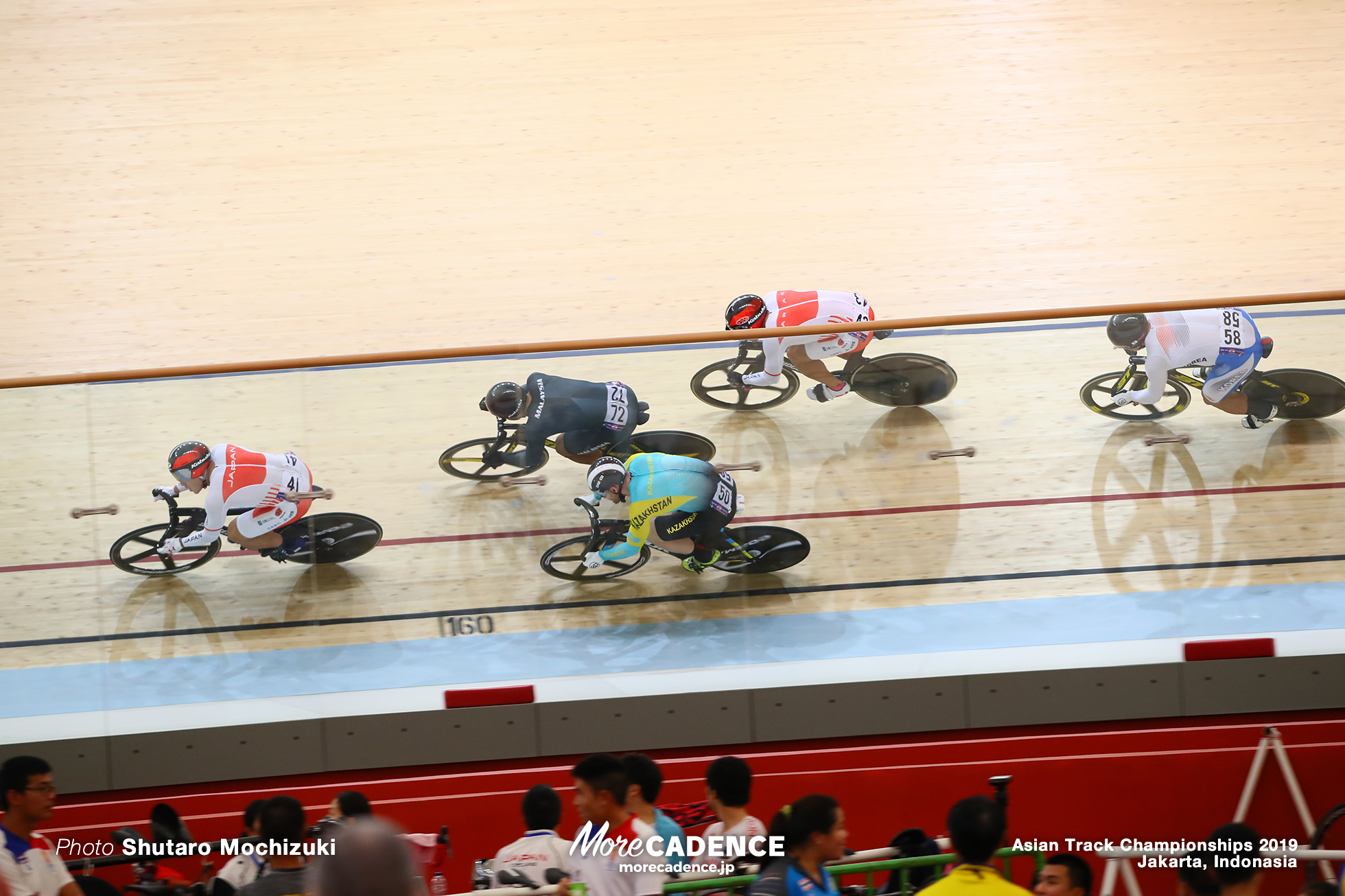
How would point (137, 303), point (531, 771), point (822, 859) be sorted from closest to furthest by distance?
point (822, 859) → point (531, 771) → point (137, 303)

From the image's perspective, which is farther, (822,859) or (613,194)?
(613,194)

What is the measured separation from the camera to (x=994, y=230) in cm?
848

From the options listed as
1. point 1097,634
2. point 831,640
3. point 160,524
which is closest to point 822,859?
point 831,640

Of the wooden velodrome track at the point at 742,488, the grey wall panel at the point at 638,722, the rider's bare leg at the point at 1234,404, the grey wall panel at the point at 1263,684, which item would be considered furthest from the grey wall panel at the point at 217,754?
the rider's bare leg at the point at 1234,404

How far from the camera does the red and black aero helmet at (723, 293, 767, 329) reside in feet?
19.5

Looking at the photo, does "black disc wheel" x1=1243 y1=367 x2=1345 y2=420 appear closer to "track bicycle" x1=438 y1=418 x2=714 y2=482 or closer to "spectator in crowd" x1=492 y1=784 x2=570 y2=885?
"track bicycle" x1=438 y1=418 x2=714 y2=482

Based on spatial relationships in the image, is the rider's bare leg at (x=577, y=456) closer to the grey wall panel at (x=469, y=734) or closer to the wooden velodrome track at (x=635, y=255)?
the wooden velodrome track at (x=635, y=255)

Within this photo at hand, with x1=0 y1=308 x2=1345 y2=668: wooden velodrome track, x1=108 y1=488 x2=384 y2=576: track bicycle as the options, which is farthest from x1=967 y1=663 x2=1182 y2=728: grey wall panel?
x1=108 y1=488 x2=384 y2=576: track bicycle

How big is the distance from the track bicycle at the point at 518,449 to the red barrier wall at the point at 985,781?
105 cm

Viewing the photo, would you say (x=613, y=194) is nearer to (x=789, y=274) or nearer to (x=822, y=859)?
(x=789, y=274)

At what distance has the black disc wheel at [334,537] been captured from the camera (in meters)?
4.33

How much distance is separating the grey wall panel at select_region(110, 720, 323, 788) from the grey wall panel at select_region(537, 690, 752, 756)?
2.74 feet

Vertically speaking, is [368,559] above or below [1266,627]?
above

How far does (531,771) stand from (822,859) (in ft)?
6.10
